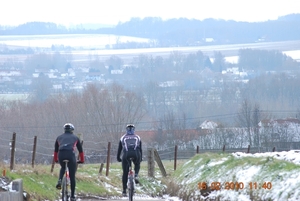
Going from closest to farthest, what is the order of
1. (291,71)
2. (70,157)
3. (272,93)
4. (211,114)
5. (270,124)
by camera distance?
(70,157)
(270,124)
(211,114)
(272,93)
(291,71)

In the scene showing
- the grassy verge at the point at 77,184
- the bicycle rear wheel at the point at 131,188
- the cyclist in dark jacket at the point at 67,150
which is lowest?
the grassy verge at the point at 77,184

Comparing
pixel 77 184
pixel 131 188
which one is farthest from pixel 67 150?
pixel 77 184

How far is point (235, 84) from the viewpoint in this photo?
17512cm

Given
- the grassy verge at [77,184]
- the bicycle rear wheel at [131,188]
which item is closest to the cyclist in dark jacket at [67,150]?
the bicycle rear wheel at [131,188]

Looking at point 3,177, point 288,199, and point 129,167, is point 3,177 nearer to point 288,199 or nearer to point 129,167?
point 129,167

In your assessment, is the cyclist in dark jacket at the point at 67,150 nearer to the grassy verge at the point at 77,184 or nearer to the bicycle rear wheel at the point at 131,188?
the bicycle rear wheel at the point at 131,188

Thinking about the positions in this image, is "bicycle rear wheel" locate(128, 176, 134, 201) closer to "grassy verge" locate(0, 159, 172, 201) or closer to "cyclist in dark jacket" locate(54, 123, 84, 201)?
"cyclist in dark jacket" locate(54, 123, 84, 201)

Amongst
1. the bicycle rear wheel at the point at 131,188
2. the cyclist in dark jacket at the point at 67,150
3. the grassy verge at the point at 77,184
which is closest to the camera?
the cyclist in dark jacket at the point at 67,150

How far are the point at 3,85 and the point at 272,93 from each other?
55986 mm

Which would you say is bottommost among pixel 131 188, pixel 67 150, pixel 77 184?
pixel 77 184

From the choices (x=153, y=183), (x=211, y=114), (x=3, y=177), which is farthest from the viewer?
(x=211, y=114)

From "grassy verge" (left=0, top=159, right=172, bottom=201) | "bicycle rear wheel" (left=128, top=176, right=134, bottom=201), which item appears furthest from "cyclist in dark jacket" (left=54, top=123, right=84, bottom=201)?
"grassy verge" (left=0, top=159, right=172, bottom=201)

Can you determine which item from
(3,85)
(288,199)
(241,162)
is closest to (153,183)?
(241,162)

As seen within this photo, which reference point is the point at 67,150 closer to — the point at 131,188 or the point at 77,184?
the point at 131,188
